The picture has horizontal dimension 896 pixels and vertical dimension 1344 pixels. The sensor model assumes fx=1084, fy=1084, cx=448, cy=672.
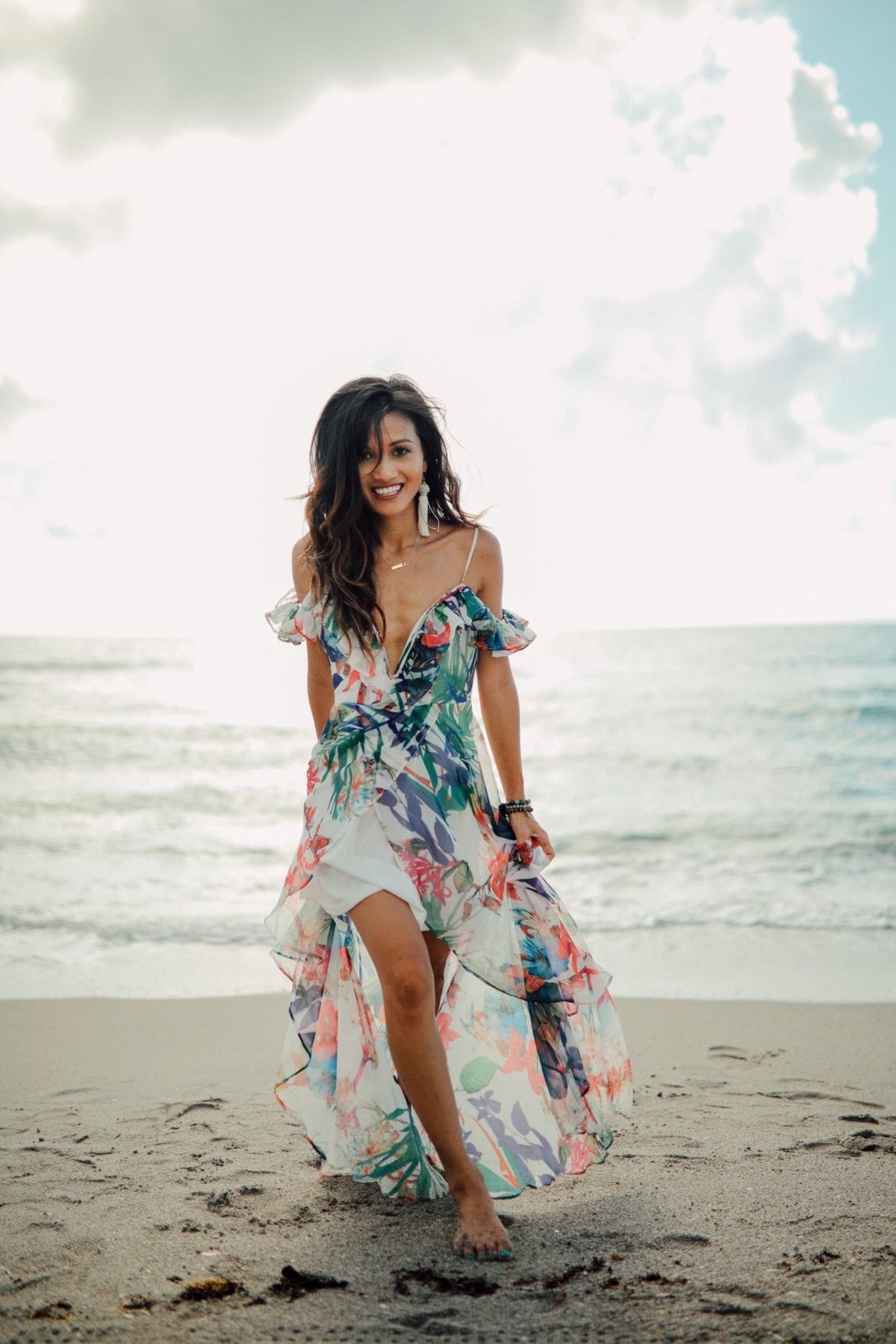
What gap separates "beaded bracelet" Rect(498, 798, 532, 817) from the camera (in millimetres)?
3088

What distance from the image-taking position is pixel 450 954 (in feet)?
10.1

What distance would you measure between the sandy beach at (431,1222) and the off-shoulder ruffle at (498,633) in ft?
4.93

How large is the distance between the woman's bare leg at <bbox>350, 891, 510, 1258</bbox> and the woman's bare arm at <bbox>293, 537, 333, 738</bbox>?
750mm

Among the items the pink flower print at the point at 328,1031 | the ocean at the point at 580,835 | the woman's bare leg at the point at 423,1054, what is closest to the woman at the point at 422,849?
the pink flower print at the point at 328,1031

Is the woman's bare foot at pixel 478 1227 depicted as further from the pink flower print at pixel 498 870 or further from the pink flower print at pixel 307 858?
the pink flower print at pixel 307 858

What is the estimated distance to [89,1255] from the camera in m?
2.50

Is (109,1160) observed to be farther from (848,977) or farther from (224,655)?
(224,655)

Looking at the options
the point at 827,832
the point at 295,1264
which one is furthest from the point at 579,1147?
the point at 827,832

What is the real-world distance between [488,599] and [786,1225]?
5.86 feet

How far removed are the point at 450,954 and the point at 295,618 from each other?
106 centimetres

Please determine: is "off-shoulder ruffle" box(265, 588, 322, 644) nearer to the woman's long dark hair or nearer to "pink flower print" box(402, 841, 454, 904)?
the woman's long dark hair

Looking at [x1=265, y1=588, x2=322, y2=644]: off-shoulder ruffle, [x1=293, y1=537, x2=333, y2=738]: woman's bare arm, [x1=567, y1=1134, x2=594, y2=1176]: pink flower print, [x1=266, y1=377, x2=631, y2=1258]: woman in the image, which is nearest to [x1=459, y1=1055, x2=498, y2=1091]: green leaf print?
[x1=266, y1=377, x2=631, y2=1258]: woman

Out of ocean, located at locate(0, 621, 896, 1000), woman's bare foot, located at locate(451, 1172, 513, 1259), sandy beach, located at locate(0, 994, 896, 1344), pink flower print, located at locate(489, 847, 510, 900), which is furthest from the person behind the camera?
ocean, located at locate(0, 621, 896, 1000)

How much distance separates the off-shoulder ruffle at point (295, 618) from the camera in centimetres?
309
